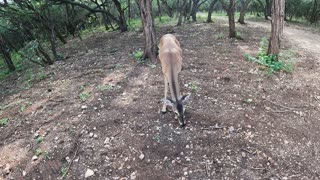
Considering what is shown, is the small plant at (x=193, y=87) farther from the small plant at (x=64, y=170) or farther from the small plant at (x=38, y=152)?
the small plant at (x=38, y=152)

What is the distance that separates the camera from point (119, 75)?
880 centimetres

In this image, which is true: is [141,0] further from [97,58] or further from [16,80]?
[16,80]

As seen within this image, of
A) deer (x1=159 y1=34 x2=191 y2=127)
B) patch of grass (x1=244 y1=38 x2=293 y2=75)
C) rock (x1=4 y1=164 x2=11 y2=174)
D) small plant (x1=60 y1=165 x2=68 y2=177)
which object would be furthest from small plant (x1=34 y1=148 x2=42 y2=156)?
patch of grass (x1=244 y1=38 x2=293 y2=75)

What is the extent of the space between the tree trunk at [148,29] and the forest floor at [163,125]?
476 mm

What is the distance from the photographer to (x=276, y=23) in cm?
855

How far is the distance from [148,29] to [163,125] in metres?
4.18

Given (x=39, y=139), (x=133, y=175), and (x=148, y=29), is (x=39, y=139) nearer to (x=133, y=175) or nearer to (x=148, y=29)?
(x=133, y=175)

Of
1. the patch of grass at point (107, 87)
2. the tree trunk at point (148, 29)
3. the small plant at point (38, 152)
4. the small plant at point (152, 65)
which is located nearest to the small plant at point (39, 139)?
the small plant at point (38, 152)

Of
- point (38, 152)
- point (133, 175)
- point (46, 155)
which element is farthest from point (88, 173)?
point (38, 152)

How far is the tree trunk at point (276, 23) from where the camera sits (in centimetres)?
831

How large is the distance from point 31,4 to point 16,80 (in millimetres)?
3340

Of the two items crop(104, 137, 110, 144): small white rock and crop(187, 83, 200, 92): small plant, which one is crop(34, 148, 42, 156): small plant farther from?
crop(187, 83, 200, 92): small plant

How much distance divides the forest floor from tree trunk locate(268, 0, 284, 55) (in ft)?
2.79

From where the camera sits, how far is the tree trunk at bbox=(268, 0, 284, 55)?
8.31m
